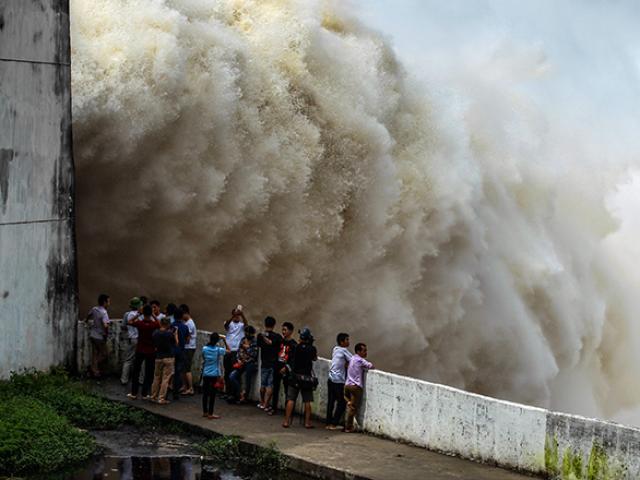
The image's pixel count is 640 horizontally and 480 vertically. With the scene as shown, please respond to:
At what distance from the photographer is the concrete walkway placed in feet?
41.2

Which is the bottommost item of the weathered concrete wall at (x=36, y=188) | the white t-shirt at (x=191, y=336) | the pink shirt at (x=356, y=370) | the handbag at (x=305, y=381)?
the handbag at (x=305, y=381)

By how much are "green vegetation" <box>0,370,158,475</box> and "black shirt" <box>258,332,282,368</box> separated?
1.48m

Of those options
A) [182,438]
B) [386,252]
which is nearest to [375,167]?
[386,252]

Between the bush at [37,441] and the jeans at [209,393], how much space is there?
1.62m

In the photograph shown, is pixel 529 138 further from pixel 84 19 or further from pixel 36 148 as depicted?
pixel 36 148

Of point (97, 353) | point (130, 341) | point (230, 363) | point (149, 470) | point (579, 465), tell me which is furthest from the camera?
point (97, 353)

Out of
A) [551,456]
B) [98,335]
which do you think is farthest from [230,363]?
[551,456]

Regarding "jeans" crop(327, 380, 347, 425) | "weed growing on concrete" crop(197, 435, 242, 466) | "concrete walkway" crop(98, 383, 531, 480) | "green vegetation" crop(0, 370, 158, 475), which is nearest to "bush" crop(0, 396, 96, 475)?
"green vegetation" crop(0, 370, 158, 475)

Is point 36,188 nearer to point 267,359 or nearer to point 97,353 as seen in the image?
point 97,353

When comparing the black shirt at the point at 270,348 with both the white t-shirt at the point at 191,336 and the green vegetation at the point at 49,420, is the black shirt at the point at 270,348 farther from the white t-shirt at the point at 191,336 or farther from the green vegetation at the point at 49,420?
the green vegetation at the point at 49,420

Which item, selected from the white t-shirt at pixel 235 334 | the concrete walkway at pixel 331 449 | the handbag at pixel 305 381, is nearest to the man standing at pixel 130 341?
the concrete walkway at pixel 331 449

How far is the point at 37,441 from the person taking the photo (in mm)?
12617

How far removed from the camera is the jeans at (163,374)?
49.6ft

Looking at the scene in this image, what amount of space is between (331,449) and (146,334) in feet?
9.98
